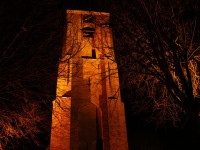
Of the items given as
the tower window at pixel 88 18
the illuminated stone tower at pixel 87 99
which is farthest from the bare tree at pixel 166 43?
the tower window at pixel 88 18

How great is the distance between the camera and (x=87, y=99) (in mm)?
17031

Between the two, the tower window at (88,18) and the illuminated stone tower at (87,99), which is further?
the tower window at (88,18)

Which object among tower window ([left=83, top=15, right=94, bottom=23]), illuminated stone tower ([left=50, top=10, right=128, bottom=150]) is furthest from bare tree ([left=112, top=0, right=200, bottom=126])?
tower window ([left=83, top=15, right=94, bottom=23])

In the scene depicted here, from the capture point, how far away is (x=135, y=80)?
525 inches

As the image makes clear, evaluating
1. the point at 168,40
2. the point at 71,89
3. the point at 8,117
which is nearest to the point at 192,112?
the point at 168,40

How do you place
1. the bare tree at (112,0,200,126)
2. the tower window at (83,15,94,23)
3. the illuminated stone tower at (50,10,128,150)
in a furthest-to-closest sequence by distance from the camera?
the tower window at (83,15,94,23)
the illuminated stone tower at (50,10,128,150)
the bare tree at (112,0,200,126)

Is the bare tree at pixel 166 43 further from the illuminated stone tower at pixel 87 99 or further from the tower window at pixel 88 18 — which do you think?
the tower window at pixel 88 18

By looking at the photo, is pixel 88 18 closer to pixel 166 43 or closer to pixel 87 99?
pixel 87 99

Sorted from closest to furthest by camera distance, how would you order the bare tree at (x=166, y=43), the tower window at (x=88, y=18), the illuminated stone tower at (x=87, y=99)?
the bare tree at (x=166, y=43) < the illuminated stone tower at (x=87, y=99) < the tower window at (x=88, y=18)

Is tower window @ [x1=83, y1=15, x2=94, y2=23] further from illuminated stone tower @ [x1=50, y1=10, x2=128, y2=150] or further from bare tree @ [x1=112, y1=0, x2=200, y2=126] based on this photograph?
bare tree @ [x1=112, y1=0, x2=200, y2=126]

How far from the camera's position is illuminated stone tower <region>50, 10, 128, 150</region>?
51.0 ft

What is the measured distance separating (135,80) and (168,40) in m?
4.24

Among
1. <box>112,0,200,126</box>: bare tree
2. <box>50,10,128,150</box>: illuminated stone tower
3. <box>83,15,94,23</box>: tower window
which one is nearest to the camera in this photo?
<box>112,0,200,126</box>: bare tree

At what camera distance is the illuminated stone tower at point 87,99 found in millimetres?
15539
